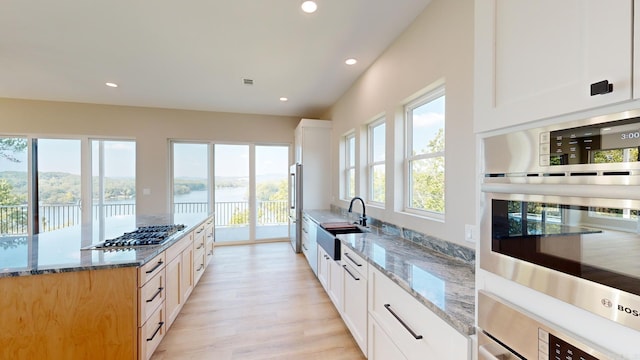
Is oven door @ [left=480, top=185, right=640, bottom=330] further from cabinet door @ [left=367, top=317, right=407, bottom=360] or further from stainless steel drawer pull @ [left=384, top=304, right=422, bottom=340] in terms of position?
cabinet door @ [left=367, top=317, right=407, bottom=360]

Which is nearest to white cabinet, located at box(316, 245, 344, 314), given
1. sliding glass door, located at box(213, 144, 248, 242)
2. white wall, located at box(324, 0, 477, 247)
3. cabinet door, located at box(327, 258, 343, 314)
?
cabinet door, located at box(327, 258, 343, 314)

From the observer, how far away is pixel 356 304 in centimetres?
210

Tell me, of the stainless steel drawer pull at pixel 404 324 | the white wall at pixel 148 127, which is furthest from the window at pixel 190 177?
the stainless steel drawer pull at pixel 404 324

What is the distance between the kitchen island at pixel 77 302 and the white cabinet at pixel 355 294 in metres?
1.52

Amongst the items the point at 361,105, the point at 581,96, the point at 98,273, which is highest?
the point at 361,105

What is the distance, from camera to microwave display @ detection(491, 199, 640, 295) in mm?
566

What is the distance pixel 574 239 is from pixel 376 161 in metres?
2.90

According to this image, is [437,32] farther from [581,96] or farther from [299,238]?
[299,238]

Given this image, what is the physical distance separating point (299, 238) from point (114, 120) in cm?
421

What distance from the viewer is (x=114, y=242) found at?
6.97 feet

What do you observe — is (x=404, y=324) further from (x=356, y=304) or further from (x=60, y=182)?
(x=60, y=182)

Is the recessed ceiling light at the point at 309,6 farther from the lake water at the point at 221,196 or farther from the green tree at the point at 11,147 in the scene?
the green tree at the point at 11,147

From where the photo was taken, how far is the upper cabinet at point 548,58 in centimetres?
56

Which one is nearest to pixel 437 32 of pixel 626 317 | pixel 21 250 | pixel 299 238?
pixel 626 317
